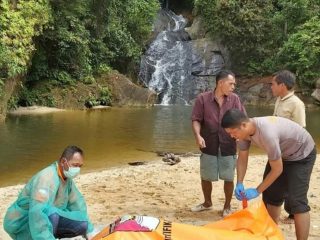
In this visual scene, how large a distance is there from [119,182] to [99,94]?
604 inches

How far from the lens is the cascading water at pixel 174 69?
27703 millimetres

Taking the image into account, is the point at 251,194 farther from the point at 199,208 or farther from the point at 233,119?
the point at 199,208

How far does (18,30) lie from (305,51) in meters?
15.5

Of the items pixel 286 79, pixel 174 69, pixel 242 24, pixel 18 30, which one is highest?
pixel 242 24

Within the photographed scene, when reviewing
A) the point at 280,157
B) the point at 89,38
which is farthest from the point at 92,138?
the point at 89,38

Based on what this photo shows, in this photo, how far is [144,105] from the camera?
23203 millimetres

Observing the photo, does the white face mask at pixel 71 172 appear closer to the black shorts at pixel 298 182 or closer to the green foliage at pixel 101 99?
the black shorts at pixel 298 182

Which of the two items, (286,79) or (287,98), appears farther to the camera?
(287,98)

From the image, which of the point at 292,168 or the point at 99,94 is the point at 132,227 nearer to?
the point at 292,168

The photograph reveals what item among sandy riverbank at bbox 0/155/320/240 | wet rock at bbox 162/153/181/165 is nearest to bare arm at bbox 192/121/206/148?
sandy riverbank at bbox 0/155/320/240

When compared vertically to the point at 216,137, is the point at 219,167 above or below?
below

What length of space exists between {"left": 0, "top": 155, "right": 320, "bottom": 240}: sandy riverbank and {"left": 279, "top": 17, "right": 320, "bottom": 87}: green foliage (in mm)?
16815

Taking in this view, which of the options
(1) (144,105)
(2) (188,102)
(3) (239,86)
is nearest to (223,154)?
(1) (144,105)

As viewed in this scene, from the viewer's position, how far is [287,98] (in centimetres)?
511
